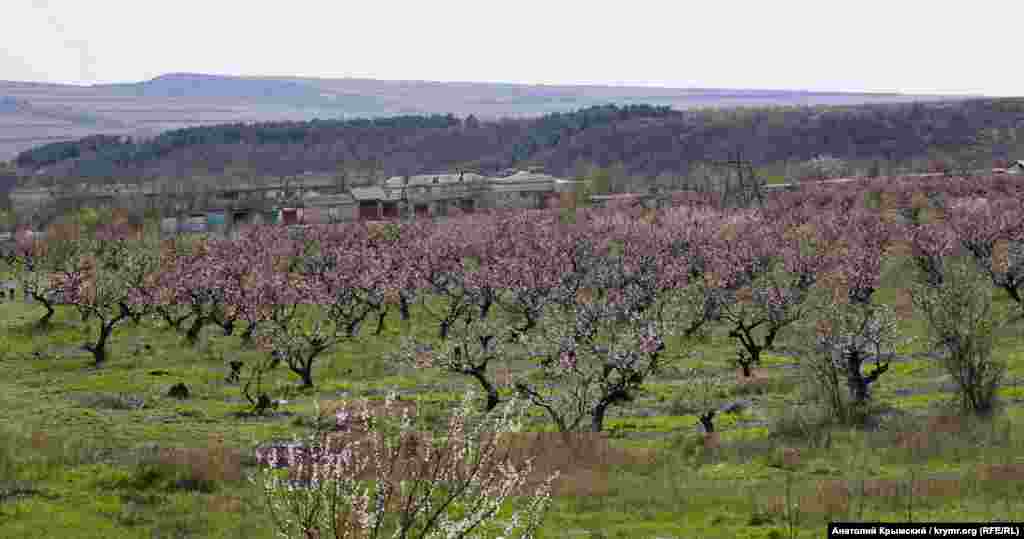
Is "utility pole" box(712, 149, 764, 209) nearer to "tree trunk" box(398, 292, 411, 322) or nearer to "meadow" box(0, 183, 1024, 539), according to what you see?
"tree trunk" box(398, 292, 411, 322)

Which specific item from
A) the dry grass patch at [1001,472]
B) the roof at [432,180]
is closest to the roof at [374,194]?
the roof at [432,180]

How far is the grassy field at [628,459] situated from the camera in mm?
21422

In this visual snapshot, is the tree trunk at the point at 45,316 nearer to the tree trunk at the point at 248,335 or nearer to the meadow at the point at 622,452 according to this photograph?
the tree trunk at the point at 248,335

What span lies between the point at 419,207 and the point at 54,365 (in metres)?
85.2

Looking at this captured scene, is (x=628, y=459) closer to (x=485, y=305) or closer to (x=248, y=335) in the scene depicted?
(x=248, y=335)

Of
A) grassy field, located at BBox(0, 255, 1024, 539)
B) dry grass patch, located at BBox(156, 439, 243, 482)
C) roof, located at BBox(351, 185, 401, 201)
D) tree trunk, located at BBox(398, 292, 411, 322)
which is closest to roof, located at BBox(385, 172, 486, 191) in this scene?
roof, located at BBox(351, 185, 401, 201)

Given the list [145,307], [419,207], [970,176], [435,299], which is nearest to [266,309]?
[145,307]

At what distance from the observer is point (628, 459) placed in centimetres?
2750

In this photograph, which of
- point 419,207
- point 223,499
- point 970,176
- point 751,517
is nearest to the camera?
point 751,517

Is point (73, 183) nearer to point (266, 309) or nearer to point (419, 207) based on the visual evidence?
point (419, 207)

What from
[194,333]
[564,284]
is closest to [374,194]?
[194,333]

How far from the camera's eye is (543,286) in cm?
5666

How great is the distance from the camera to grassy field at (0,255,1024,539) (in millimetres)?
21422

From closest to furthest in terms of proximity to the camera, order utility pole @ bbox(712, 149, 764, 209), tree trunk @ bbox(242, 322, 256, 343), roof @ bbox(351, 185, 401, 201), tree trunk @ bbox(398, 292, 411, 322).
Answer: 1. tree trunk @ bbox(242, 322, 256, 343)
2. tree trunk @ bbox(398, 292, 411, 322)
3. utility pole @ bbox(712, 149, 764, 209)
4. roof @ bbox(351, 185, 401, 201)
